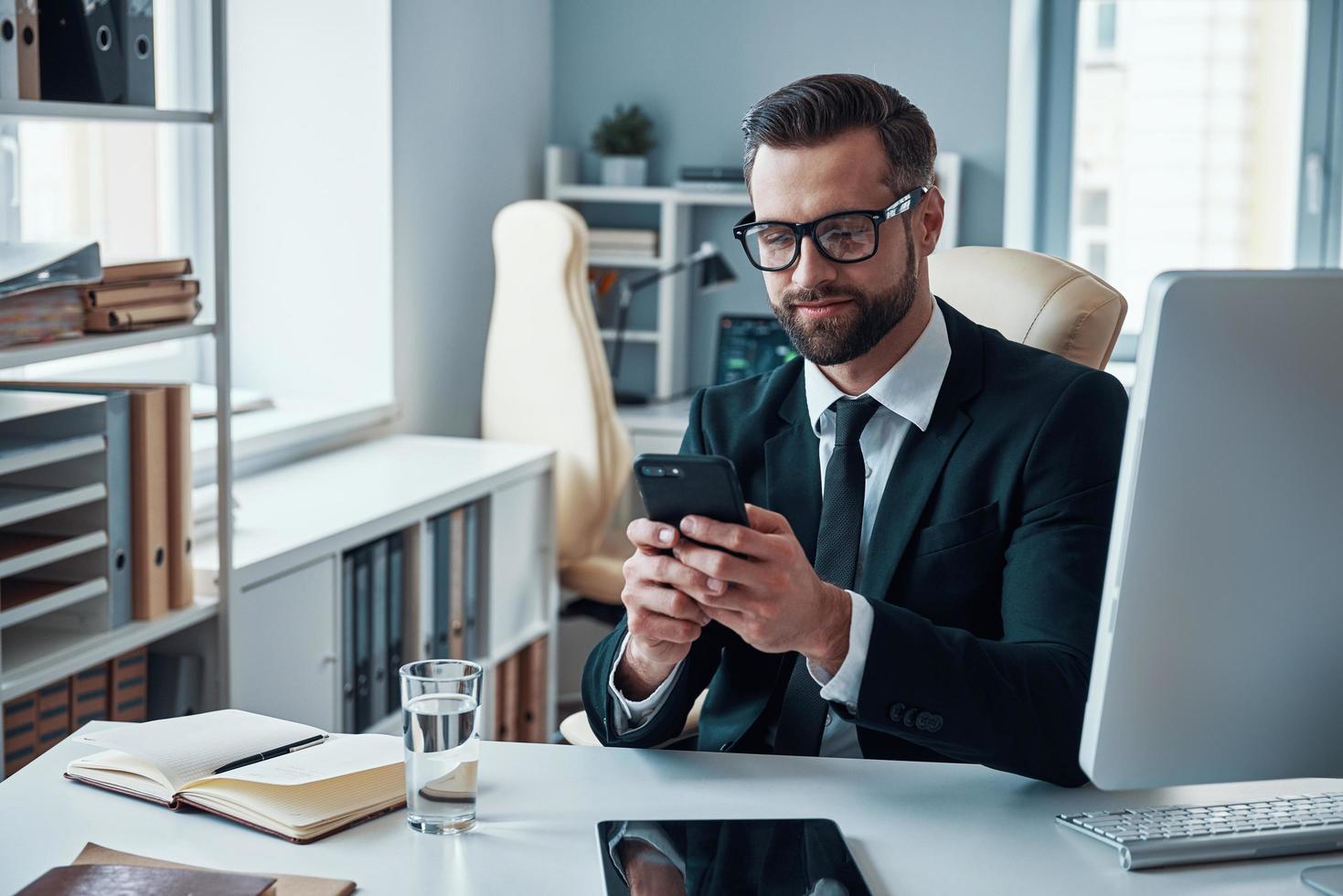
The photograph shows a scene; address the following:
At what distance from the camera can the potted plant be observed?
3709 millimetres

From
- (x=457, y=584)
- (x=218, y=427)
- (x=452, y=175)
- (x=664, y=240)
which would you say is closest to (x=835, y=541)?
(x=218, y=427)

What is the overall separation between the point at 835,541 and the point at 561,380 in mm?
1682

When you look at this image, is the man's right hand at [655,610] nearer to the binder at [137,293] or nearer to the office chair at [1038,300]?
the office chair at [1038,300]

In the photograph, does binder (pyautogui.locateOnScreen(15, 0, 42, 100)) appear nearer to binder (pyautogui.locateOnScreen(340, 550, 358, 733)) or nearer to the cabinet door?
the cabinet door

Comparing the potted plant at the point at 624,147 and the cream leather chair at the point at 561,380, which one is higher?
the potted plant at the point at 624,147

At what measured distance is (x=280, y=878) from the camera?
96cm

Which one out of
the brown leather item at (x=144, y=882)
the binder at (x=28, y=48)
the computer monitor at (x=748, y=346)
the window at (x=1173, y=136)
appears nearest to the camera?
the brown leather item at (x=144, y=882)

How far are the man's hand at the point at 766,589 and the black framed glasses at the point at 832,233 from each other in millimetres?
437

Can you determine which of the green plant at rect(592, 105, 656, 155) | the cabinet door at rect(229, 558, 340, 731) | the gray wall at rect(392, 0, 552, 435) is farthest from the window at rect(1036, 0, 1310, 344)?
the cabinet door at rect(229, 558, 340, 731)

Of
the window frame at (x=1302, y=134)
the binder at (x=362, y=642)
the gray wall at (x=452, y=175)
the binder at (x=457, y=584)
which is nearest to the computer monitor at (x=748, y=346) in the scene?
the gray wall at (x=452, y=175)

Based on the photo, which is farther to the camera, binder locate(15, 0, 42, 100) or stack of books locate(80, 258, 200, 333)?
stack of books locate(80, 258, 200, 333)

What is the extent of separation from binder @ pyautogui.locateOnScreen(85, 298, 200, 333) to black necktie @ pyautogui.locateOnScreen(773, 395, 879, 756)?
0.96 m

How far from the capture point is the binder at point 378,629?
7.94 feet

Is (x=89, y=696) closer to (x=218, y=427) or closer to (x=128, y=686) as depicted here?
(x=128, y=686)
